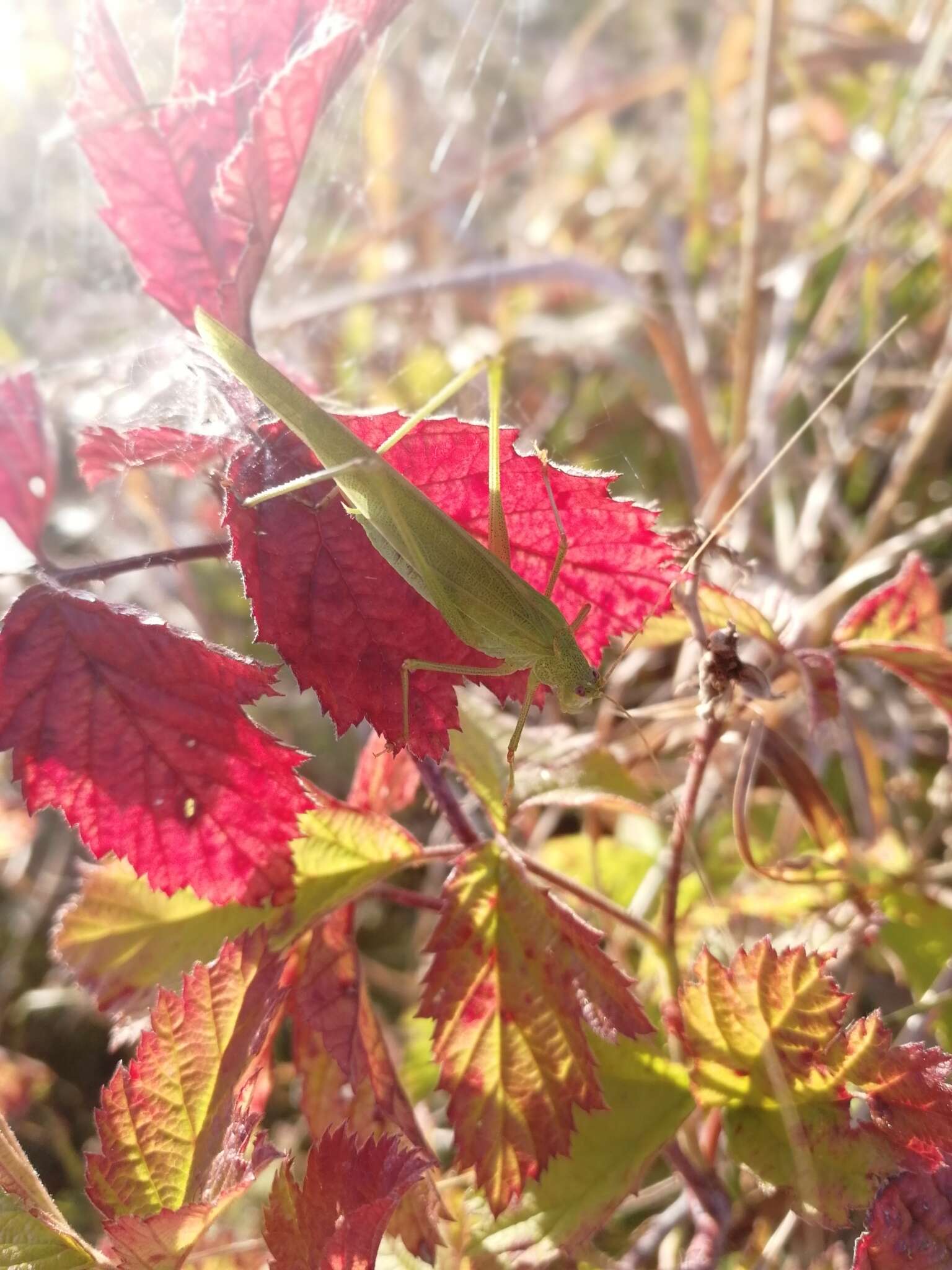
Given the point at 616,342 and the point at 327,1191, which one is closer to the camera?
the point at 327,1191

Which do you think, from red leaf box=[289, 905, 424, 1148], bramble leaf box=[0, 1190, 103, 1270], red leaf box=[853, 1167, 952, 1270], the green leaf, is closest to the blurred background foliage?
the green leaf

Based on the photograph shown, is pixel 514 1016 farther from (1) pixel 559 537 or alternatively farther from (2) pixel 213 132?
(2) pixel 213 132

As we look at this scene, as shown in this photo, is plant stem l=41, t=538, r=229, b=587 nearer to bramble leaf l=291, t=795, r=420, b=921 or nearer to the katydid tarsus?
the katydid tarsus

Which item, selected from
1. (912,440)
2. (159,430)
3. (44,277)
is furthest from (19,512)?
(44,277)

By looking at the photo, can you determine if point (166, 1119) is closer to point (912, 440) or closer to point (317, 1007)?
point (317, 1007)

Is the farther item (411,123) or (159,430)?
(411,123)

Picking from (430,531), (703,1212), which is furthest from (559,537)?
(703,1212)
